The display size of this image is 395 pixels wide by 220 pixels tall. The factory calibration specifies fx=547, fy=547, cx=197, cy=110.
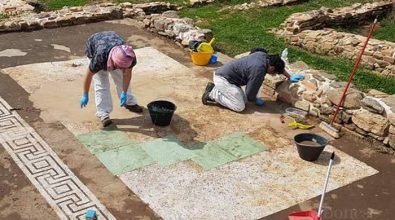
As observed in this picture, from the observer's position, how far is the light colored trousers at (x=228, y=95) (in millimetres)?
8102

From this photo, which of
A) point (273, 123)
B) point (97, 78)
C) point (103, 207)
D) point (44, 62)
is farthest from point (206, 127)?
point (44, 62)

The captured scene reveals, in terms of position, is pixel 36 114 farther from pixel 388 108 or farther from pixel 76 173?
pixel 388 108

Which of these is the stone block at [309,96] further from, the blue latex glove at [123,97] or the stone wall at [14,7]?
the stone wall at [14,7]

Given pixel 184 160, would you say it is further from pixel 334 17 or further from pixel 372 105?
pixel 334 17

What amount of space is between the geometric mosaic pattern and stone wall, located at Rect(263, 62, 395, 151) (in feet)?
12.0

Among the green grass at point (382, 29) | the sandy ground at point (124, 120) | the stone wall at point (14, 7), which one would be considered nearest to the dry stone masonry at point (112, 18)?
the sandy ground at point (124, 120)

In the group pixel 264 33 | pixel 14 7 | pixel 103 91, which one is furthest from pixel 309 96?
pixel 14 7

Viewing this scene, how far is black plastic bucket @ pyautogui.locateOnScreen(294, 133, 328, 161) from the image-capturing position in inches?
270

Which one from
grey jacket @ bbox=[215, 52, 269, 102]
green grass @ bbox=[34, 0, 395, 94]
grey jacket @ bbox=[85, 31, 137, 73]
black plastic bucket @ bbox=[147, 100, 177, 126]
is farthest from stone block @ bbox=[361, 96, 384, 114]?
grey jacket @ bbox=[85, 31, 137, 73]

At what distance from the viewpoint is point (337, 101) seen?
7.75 m

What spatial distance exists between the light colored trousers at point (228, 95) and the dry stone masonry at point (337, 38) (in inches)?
158

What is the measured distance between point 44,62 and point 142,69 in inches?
69.8

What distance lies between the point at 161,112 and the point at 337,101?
2496mm

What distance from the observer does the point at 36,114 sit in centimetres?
782
